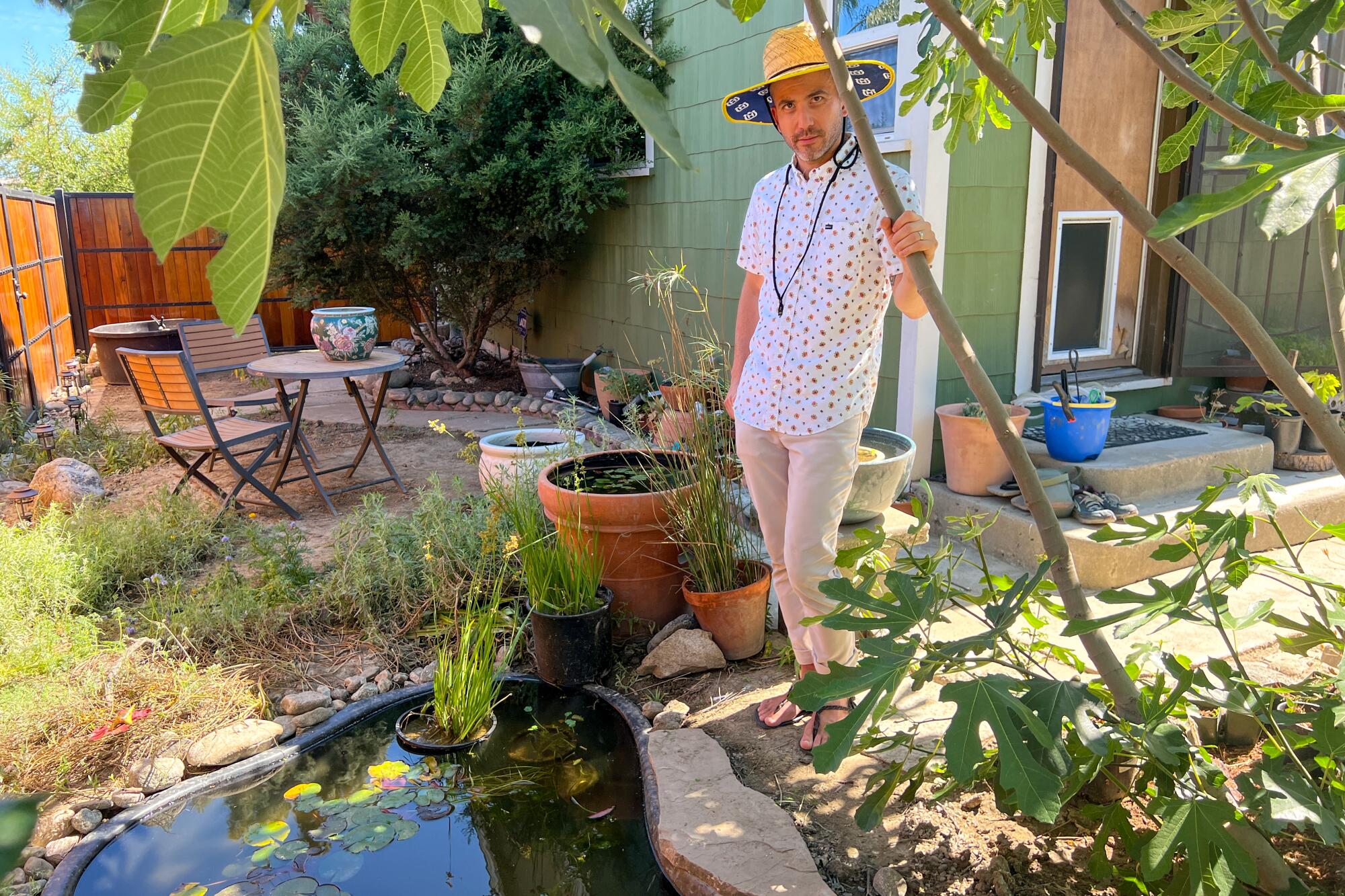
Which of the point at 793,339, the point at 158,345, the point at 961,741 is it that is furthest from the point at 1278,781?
the point at 158,345

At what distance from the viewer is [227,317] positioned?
50 centimetres

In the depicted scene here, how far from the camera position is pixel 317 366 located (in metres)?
4.83

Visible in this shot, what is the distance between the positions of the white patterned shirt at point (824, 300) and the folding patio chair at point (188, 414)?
318cm

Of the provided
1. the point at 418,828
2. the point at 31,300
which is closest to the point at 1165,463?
the point at 418,828

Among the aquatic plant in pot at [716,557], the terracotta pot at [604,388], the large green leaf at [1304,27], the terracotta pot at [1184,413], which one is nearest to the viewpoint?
the large green leaf at [1304,27]

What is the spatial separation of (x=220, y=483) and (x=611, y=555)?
340cm

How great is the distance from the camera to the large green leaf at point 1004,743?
47.9 inches

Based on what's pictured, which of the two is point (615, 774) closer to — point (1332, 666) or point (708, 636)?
point (708, 636)

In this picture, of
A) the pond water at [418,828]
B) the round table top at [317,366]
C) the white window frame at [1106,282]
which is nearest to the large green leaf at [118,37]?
the pond water at [418,828]

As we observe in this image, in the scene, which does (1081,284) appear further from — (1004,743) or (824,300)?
(1004,743)

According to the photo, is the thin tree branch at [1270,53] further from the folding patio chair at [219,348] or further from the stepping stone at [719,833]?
the folding patio chair at [219,348]

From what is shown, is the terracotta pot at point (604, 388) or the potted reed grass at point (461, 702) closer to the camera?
the potted reed grass at point (461, 702)

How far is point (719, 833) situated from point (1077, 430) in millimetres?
2452

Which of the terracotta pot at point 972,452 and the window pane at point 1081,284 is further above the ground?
the window pane at point 1081,284
